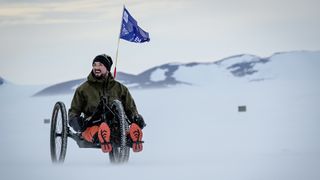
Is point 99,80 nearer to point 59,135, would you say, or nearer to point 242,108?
point 59,135

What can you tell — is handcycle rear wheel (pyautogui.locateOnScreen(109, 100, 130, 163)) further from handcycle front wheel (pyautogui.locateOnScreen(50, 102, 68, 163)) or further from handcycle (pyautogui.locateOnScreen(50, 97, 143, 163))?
handcycle front wheel (pyautogui.locateOnScreen(50, 102, 68, 163))

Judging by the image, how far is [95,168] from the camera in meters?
9.55

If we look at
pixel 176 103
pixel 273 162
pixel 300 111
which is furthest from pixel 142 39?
pixel 176 103

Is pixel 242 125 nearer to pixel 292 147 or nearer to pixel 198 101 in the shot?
pixel 292 147

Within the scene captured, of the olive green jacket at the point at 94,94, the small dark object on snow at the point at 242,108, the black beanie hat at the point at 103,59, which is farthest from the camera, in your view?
the small dark object on snow at the point at 242,108

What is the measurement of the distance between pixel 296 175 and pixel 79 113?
273cm

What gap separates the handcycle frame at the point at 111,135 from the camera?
9281mm

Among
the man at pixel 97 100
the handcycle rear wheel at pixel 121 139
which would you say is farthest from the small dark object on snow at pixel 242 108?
the handcycle rear wheel at pixel 121 139

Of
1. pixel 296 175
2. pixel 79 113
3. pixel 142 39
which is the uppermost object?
pixel 142 39

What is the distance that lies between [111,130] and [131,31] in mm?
1985

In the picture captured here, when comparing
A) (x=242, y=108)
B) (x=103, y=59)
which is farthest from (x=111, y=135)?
(x=242, y=108)

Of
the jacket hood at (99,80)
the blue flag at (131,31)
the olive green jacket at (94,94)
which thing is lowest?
the olive green jacket at (94,94)

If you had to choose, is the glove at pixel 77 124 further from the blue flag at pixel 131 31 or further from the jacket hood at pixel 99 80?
the blue flag at pixel 131 31

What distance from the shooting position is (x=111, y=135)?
368 inches
